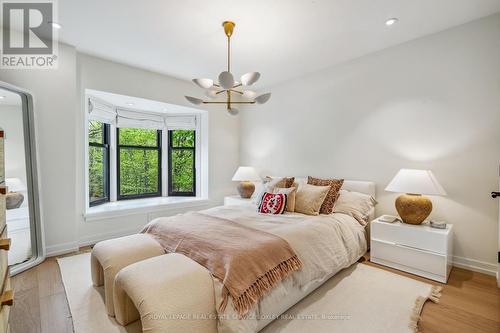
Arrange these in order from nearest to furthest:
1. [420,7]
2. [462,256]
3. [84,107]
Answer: [420,7] < [462,256] < [84,107]

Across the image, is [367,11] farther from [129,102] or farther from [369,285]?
[129,102]

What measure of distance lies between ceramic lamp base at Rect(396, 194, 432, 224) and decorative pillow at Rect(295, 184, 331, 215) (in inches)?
32.6

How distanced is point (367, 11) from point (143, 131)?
4.23 metres

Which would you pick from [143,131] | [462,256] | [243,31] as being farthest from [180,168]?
[462,256]

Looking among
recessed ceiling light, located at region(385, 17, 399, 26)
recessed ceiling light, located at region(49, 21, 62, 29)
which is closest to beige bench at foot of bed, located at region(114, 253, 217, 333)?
recessed ceiling light, located at region(49, 21, 62, 29)

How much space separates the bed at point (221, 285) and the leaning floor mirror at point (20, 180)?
1.08 m

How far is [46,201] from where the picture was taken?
114 inches

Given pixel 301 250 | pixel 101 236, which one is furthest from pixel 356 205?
pixel 101 236

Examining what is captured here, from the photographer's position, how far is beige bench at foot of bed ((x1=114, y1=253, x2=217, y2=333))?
1295mm

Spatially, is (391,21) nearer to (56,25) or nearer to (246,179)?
(246,179)

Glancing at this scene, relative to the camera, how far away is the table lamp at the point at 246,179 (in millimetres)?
4246

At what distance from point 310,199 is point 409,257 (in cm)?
118

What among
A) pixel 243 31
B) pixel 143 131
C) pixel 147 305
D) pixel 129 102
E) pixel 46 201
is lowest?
pixel 147 305

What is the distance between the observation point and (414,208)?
2.53 meters
